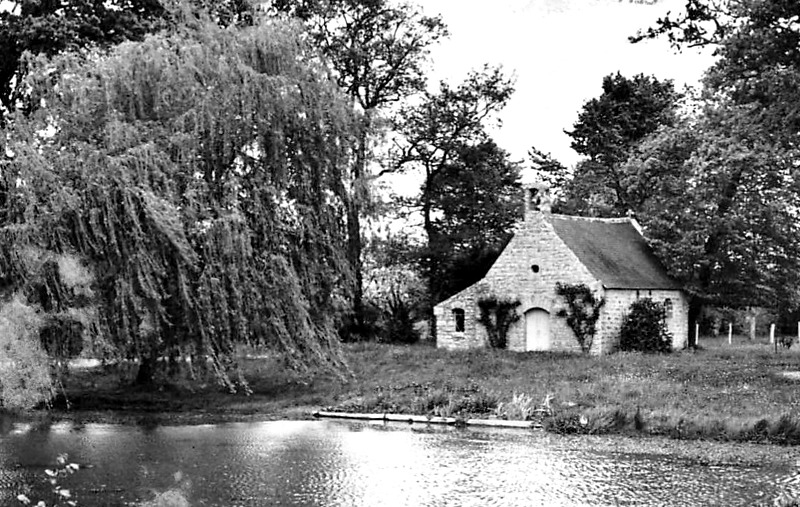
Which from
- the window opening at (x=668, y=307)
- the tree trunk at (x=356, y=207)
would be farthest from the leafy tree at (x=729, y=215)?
the tree trunk at (x=356, y=207)

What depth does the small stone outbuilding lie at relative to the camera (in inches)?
1325

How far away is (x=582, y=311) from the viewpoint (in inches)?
1310

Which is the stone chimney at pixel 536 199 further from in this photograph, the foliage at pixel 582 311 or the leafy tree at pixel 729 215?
the leafy tree at pixel 729 215

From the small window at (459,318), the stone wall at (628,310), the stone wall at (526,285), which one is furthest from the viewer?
the small window at (459,318)

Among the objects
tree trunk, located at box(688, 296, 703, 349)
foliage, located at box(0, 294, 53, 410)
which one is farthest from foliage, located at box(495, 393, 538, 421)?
tree trunk, located at box(688, 296, 703, 349)

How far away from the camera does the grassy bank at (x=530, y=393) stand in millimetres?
19281

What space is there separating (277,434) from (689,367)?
12.5 m

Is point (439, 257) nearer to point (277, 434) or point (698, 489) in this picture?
point (277, 434)

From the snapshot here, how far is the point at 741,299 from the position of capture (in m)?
37.3

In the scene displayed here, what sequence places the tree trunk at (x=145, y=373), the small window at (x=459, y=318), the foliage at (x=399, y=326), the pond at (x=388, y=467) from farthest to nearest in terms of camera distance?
the foliage at (x=399, y=326), the small window at (x=459, y=318), the tree trunk at (x=145, y=373), the pond at (x=388, y=467)

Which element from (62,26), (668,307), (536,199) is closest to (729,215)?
(668,307)

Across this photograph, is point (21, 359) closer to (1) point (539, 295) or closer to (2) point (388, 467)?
Result: (2) point (388, 467)

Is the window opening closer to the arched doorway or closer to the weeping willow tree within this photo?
the arched doorway

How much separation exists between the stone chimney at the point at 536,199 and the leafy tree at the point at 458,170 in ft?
25.1
